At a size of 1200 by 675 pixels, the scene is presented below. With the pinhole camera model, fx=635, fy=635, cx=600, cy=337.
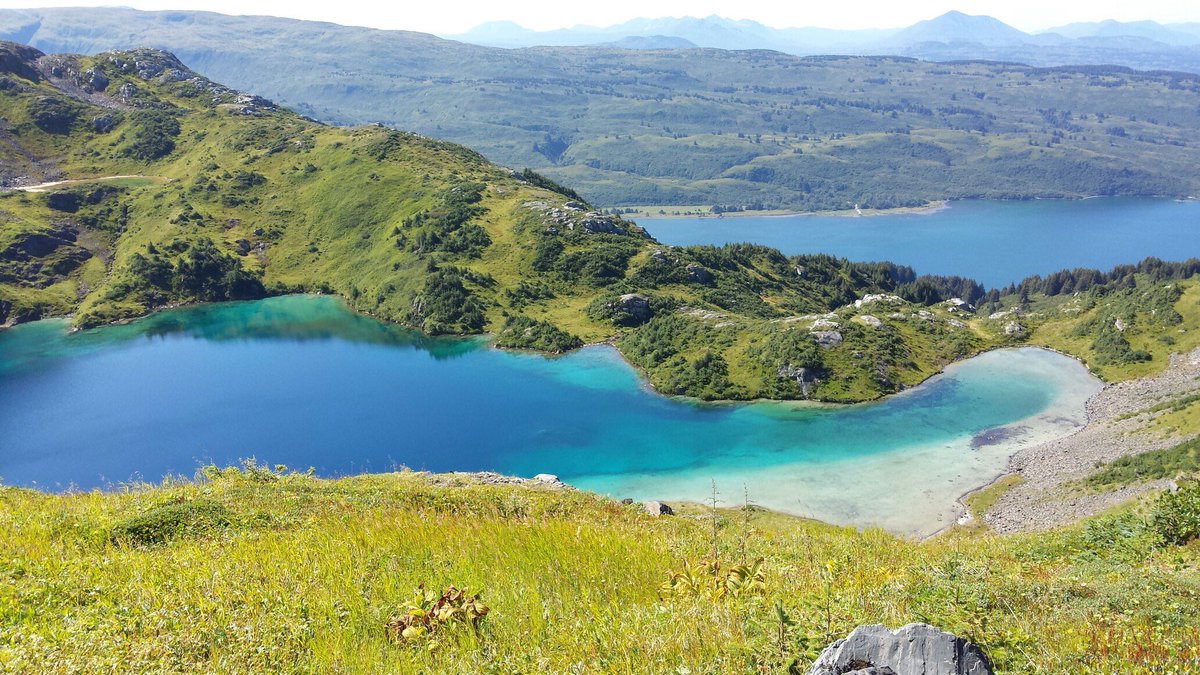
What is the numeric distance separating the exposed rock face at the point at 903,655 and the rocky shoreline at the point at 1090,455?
41717mm

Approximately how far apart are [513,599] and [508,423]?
6339 centimetres

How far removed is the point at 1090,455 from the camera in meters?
56.0

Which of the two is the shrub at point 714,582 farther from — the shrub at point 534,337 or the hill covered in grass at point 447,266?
the shrub at point 534,337

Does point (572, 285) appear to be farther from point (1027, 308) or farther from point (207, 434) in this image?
point (1027, 308)

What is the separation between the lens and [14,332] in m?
110

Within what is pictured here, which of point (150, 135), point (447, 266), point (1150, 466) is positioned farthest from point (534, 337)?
point (150, 135)

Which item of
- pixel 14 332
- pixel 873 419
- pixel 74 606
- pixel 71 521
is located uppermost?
pixel 74 606

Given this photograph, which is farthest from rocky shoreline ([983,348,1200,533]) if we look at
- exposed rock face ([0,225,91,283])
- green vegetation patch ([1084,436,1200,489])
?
exposed rock face ([0,225,91,283])

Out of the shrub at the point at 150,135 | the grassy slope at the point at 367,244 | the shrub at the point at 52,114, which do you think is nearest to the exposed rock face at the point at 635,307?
the grassy slope at the point at 367,244

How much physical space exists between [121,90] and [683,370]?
21256 centimetres

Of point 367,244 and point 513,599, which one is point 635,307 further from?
point 513,599

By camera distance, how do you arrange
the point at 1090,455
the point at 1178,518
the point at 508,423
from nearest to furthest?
the point at 1178,518 → the point at 1090,455 → the point at 508,423

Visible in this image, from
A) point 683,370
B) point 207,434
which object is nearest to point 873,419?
point 683,370

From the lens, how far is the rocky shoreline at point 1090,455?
45.8 m
